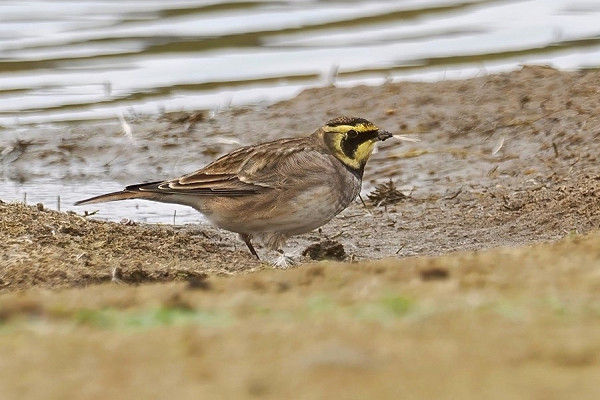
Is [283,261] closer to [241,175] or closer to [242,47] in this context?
[241,175]

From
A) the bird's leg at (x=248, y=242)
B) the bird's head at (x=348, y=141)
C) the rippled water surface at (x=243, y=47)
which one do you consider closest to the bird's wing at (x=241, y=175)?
the bird's head at (x=348, y=141)

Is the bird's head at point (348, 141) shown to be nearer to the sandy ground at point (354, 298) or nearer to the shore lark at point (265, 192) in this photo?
the shore lark at point (265, 192)

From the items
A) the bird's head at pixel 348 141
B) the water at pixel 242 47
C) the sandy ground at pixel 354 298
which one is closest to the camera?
the sandy ground at pixel 354 298

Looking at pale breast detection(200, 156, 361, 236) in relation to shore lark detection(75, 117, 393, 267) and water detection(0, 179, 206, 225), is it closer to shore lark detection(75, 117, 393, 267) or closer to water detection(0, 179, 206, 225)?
shore lark detection(75, 117, 393, 267)

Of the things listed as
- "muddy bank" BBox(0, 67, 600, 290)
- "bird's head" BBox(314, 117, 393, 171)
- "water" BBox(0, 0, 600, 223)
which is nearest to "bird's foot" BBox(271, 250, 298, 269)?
"muddy bank" BBox(0, 67, 600, 290)

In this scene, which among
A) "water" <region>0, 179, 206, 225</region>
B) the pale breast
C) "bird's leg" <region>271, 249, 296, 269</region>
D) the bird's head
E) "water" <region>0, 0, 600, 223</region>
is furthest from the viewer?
"water" <region>0, 0, 600, 223</region>

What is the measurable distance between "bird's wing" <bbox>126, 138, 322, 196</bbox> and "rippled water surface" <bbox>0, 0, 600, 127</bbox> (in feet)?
19.9

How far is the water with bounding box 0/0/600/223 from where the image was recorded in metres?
15.9

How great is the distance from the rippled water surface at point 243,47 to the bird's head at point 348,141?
229 inches

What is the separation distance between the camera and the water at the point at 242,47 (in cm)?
1595

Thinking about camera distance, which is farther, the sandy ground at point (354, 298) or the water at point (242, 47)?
the water at point (242, 47)

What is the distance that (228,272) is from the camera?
7973 millimetres

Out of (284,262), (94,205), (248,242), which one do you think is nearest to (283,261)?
(284,262)

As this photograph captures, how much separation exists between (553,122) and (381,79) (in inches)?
160
